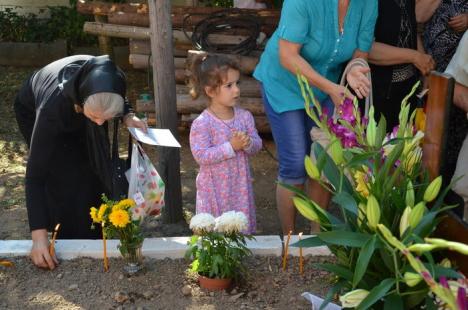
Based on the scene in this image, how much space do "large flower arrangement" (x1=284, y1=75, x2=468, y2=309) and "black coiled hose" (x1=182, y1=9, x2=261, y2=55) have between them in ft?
12.9

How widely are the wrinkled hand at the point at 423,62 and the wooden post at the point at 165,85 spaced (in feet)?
4.30

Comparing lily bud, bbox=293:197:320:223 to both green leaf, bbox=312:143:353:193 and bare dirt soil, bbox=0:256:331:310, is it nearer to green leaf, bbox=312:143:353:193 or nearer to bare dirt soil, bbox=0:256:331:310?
green leaf, bbox=312:143:353:193

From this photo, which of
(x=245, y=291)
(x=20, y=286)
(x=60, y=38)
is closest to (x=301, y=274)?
(x=245, y=291)

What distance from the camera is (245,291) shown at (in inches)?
98.4

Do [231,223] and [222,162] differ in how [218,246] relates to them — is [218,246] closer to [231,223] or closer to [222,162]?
[231,223]

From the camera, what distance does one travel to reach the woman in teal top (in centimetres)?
282

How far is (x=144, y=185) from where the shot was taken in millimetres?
2957

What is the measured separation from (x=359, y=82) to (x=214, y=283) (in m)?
0.98

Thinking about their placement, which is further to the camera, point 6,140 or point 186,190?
point 6,140

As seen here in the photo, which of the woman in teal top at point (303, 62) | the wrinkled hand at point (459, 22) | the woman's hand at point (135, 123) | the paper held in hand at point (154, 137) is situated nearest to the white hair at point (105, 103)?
the paper held in hand at point (154, 137)

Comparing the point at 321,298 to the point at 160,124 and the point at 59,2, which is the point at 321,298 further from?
the point at 59,2

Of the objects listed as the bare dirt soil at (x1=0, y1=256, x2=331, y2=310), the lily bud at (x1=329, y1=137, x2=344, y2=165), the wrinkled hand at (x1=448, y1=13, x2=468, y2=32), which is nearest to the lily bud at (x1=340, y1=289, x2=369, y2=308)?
the lily bud at (x1=329, y1=137, x2=344, y2=165)

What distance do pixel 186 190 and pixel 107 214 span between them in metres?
2.33

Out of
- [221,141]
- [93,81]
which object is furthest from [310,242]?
[221,141]
